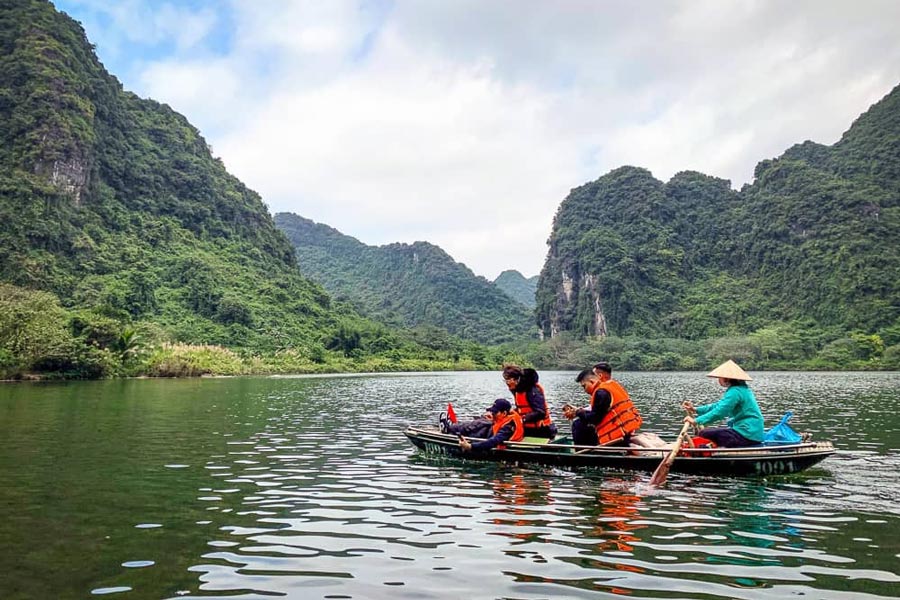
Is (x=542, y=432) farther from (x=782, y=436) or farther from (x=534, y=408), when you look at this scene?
(x=782, y=436)

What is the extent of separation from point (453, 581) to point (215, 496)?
4992 mm

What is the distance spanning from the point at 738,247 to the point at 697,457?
142 meters

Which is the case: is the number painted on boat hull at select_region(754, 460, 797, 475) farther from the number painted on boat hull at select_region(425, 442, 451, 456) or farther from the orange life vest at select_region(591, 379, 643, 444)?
the number painted on boat hull at select_region(425, 442, 451, 456)

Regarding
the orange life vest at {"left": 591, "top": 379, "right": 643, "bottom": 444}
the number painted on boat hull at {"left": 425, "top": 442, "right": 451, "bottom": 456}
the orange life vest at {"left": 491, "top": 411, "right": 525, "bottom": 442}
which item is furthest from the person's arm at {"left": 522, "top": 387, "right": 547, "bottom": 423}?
the number painted on boat hull at {"left": 425, "top": 442, "right": 451, "bottom": 456}

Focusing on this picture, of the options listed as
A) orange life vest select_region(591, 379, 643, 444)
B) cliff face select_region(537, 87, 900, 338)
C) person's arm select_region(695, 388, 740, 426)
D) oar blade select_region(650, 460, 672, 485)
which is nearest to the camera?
oar blade select_region(650, 460, 672, 485)

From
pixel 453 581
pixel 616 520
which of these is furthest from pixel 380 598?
pixel 616 520

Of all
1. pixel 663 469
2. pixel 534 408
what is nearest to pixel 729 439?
pixel 663 469

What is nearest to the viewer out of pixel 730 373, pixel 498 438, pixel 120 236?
pixel 730 373

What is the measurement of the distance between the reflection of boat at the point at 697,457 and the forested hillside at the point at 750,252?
82515 millimetres

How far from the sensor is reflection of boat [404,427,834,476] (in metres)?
10.8

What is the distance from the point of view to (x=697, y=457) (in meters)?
10.9

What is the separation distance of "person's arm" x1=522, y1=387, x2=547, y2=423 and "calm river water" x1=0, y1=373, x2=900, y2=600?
1.13m

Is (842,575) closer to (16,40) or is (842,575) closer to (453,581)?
(453,581)

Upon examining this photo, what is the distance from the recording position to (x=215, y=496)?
936 cm
